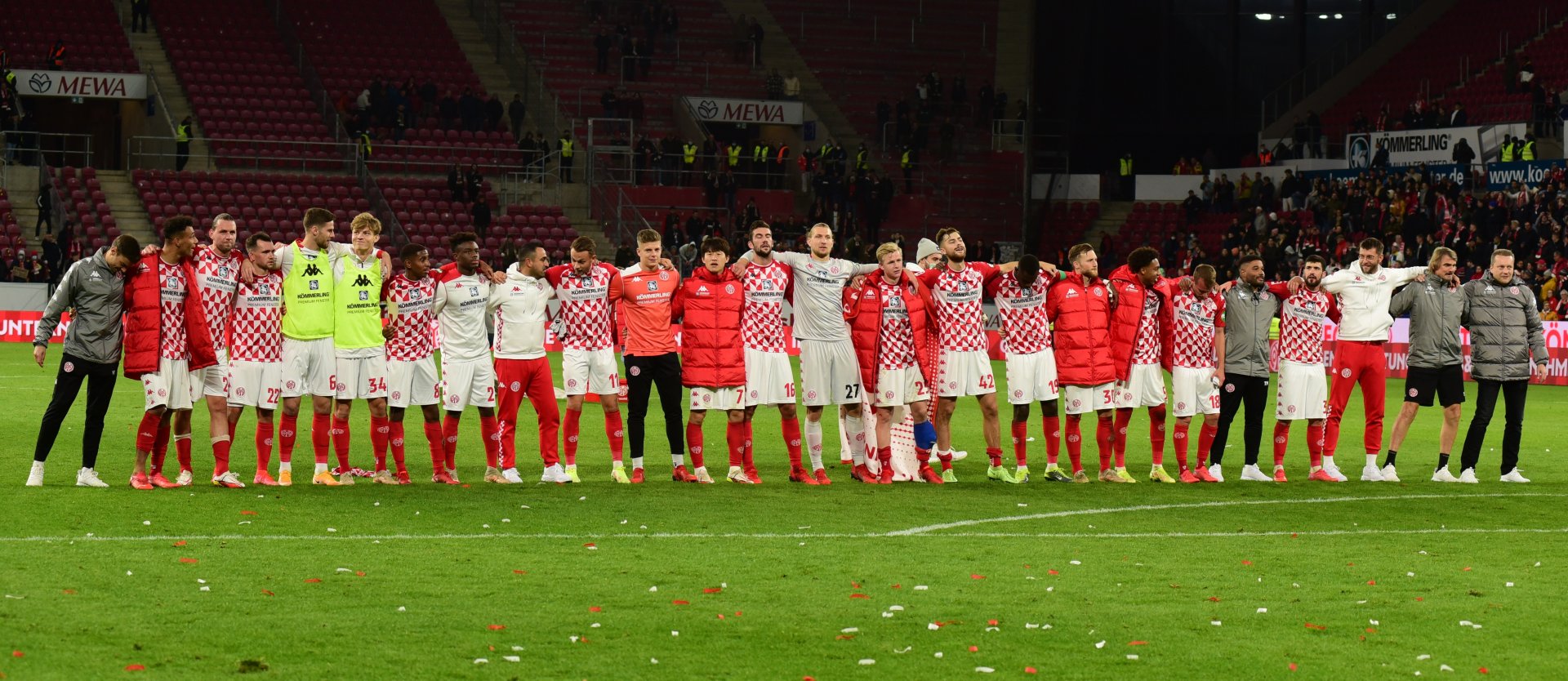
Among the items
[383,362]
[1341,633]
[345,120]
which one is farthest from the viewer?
[345,120]

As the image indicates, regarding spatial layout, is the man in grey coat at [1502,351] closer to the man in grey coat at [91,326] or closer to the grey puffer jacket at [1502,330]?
the grey puffer jacket at [1502,330]

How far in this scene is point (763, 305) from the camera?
15.7 m

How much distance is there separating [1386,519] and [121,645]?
371 inches

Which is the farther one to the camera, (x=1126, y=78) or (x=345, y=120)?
(x=1126, y=78)

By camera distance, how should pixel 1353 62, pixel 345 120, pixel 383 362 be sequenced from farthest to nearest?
pixel 1353 62 → pixel 345 120 → pixel 383 362

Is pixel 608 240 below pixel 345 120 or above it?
below

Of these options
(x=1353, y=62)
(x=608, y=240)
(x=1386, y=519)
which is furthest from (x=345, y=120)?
(x=1386, y=519)

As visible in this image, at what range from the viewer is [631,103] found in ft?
165

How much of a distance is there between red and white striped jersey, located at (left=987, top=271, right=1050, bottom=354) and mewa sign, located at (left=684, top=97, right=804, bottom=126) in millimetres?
35417

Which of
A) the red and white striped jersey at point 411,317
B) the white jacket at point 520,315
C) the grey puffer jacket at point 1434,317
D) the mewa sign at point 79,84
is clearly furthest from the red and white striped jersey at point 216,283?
the mewa sign at point 79,84

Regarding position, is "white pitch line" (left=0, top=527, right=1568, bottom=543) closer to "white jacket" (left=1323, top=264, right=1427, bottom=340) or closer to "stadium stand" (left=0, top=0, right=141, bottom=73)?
"white jacket" (left=1323, top=264, right=1427, bottom=340)

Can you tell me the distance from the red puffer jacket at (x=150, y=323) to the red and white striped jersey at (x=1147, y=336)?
818cm

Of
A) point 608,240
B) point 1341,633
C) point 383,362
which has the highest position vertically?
point 608,240

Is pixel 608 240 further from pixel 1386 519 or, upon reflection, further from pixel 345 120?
pixel 1386 519
